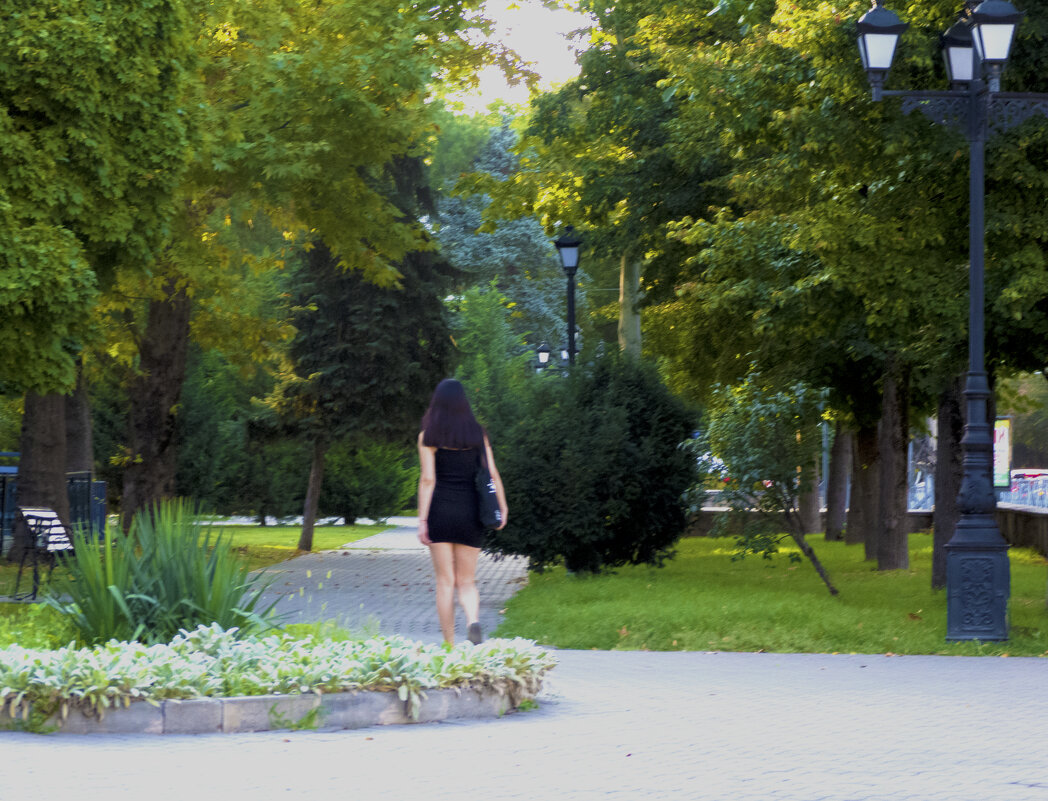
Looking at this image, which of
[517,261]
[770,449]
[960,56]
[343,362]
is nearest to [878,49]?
[960,56]

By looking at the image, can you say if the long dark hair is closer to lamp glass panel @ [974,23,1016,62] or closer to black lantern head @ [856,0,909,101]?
black lantern head @ [856,0,909,101]

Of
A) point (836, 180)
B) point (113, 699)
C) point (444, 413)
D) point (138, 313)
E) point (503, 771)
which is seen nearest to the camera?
point (503, 771)

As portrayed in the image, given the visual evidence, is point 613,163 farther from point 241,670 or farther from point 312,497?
point 241,670

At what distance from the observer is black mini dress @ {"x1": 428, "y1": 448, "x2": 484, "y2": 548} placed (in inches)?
404

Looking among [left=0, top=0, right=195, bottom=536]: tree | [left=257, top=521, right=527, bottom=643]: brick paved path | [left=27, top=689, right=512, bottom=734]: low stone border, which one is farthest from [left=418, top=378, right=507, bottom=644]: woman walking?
[left=0, top=0, right=195, bottom=536]: tree

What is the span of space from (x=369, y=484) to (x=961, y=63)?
102 ft

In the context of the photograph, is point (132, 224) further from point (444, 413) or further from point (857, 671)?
point (857, 671)

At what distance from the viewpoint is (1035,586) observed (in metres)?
18.6

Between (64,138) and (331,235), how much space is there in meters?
6.42

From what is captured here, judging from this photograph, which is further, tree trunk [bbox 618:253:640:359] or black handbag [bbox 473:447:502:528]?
tree trunk [bbox 618:253:640:359]

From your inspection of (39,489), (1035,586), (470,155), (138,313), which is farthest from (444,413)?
(470,155)

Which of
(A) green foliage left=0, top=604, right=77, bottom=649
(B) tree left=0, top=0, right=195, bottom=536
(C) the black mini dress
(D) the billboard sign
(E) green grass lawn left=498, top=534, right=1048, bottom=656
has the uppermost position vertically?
(B) tree left=0, top=0, right=195, bottom=536

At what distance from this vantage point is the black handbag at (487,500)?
404 inches

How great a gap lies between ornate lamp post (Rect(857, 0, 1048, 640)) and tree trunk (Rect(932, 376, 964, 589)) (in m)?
3.70
